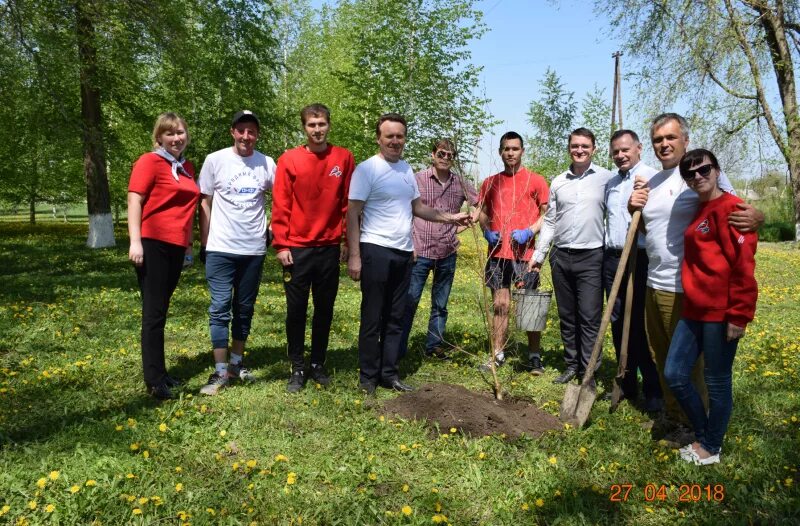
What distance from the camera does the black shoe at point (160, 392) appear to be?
4.74 metres

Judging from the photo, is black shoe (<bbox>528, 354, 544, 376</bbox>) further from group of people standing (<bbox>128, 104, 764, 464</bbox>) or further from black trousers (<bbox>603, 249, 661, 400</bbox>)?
black trousers (<bbox>603, 249, 661, 400</bbox>)

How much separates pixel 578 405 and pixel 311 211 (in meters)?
2.53

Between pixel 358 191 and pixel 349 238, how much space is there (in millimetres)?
383

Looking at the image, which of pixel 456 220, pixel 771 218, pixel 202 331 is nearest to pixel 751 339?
pixel 456 220

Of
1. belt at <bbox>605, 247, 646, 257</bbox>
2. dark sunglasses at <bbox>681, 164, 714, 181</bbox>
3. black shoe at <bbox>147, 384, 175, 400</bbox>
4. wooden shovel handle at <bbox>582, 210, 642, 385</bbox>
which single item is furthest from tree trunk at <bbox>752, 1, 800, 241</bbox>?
black shoe at <bbox>147, 384, 175, 400</bbox>

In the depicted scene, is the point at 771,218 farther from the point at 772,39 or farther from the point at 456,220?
the point at 456,220

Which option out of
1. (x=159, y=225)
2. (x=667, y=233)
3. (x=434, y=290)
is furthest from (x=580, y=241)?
(x=159, y=225)

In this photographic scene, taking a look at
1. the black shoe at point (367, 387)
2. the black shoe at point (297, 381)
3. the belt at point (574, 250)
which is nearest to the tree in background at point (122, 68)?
the black shoe at point (297, 381)

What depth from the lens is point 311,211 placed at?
481 centimetres

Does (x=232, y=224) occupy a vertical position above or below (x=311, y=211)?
below

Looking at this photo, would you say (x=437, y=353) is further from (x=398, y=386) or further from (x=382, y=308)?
(x=382, y=308)

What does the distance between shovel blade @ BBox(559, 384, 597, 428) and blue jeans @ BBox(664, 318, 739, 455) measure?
77 centimetres

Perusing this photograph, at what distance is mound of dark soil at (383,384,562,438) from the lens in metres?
4.23

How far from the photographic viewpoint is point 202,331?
7.21 metres
